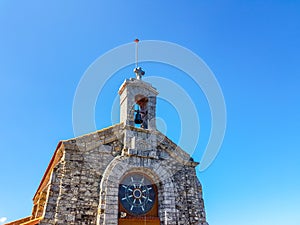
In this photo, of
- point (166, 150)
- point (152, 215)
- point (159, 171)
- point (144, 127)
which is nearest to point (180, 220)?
point (152, 215)

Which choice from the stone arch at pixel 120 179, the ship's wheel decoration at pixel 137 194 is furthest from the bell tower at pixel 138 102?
the ship's wheel decoration at pixel 137 194

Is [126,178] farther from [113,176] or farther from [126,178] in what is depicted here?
[113,176]

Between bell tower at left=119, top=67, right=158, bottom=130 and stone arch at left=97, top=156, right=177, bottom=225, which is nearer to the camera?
stone arch at left=97, top=156, right=177, bottom=225

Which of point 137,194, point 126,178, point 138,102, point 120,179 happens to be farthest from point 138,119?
point 137,194

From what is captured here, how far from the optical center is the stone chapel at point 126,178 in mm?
8625

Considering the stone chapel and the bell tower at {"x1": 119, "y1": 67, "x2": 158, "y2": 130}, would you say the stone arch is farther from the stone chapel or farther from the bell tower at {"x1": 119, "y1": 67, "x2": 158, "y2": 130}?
the bell tower at {"x1": 119, "y1": 67, "x2": 158, "y2": 130}

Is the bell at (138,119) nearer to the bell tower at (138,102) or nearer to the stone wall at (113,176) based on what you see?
the bell tower at (138,102)

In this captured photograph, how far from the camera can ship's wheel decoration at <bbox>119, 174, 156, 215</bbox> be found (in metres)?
9.38

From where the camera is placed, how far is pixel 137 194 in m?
9.69

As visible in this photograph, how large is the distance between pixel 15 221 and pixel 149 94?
7.26m

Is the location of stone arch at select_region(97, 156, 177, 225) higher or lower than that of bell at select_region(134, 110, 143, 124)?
lower

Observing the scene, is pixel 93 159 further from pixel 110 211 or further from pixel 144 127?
pixel 144 127

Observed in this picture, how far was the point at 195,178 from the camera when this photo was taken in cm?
1125

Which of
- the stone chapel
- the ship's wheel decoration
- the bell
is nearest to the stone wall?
the stone chapel
